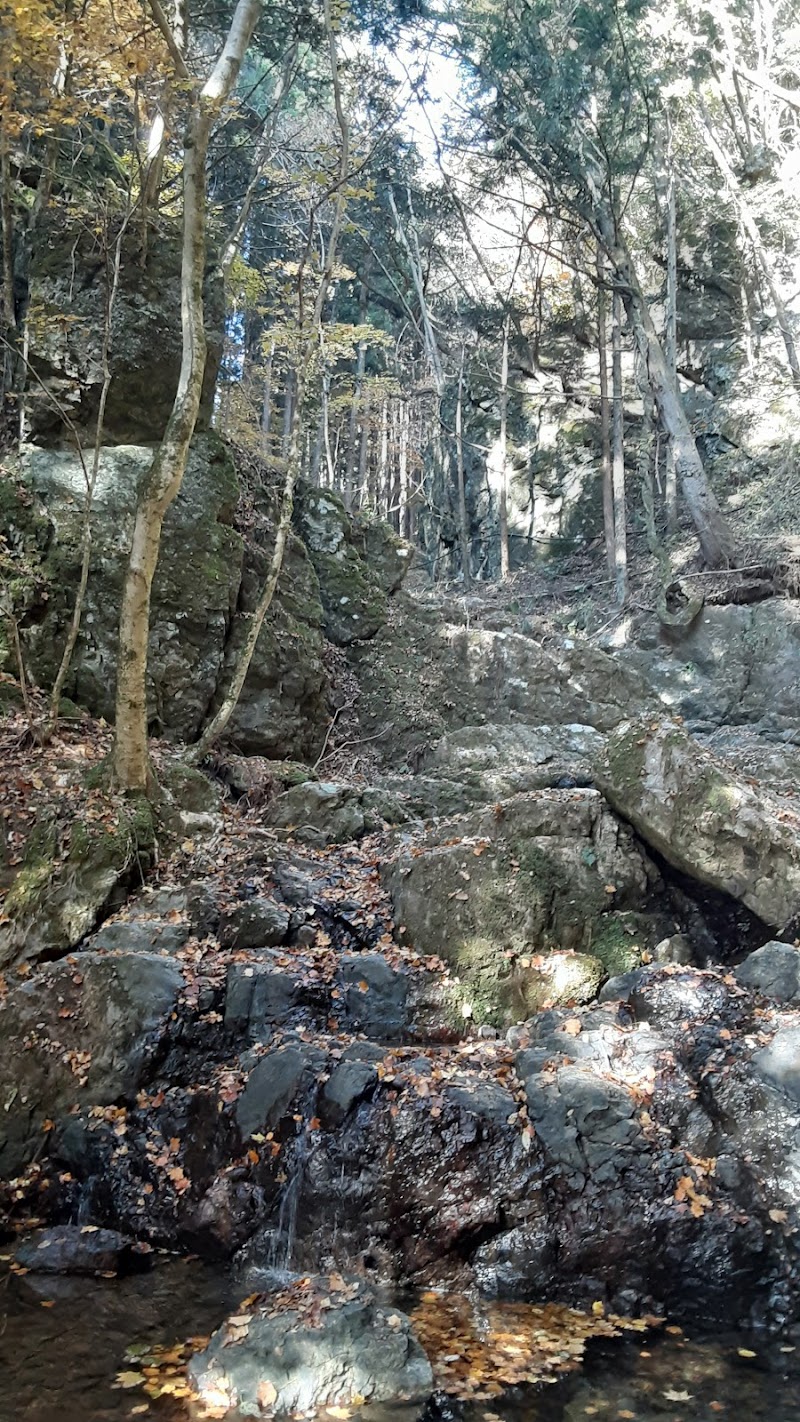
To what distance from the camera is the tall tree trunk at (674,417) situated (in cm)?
1867

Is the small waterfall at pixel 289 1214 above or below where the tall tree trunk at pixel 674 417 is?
below

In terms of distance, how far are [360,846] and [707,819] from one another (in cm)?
409

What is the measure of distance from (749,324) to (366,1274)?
83.5ft

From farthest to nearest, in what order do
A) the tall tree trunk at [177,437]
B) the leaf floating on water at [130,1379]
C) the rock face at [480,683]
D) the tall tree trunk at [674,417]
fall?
the tall tree trunk at [674,417]
the rock face at [480,683]
the tall tree trunk at [177,437]
the leaf floating on water at [130,1379]

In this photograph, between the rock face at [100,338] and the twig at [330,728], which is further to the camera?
the twig at [330,728]

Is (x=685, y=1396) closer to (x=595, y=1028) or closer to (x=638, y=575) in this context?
(x=595, y=1028)

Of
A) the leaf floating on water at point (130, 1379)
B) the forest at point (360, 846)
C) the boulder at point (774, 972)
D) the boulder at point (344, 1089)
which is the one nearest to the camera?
the leaf floating on water at point (130, 1379)

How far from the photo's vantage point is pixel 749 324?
79.4 ft

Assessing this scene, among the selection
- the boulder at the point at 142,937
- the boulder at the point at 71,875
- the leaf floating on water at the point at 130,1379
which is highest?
the boulder at the point at 71,875

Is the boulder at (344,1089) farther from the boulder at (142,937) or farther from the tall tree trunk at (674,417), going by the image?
the tall tree trunk at (674,417)

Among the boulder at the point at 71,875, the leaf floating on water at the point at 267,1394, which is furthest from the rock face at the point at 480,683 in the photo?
the leaf floating on water at the point at 267,1394

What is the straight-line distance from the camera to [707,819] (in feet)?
27.1

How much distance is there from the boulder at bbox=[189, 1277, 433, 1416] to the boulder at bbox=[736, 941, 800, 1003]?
393 centimetres

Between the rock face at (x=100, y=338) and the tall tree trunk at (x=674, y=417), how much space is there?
1039cm
